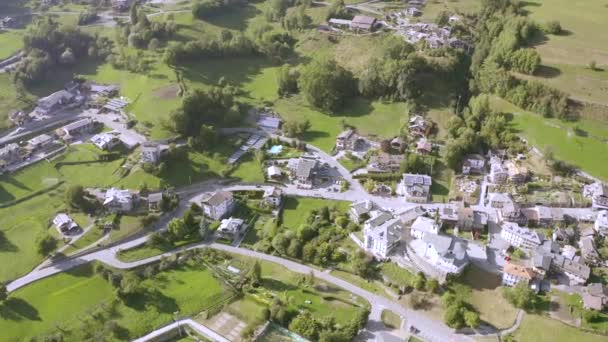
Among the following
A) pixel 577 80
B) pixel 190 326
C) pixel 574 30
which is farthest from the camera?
pixel 574 30


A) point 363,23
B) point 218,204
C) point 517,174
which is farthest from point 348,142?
point 363,23

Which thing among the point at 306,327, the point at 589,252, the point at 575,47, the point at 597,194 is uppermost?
the point at 575,47

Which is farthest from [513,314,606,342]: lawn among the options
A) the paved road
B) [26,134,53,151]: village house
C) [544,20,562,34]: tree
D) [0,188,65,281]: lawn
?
[26,134,53,151]: village house

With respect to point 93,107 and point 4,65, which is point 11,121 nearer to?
point 93,107

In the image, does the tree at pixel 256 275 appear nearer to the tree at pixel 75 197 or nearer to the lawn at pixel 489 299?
the lawn at pixel 489 299

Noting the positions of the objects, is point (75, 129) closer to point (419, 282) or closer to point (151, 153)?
point (151, 153)

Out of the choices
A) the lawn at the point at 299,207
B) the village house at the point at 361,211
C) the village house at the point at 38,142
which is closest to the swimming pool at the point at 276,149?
the lawn at the point at 299,207
